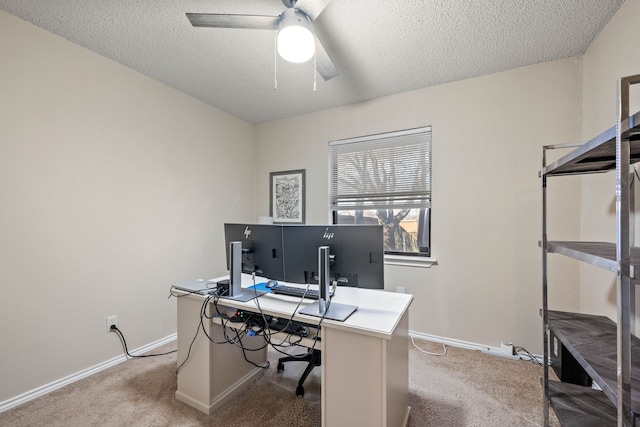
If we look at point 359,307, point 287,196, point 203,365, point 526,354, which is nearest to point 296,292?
point 359,307

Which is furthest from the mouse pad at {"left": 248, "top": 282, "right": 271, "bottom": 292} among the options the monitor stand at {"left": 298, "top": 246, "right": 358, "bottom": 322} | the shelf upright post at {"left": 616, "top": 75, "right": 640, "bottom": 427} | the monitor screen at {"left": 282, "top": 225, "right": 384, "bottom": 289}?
the shelf upright post at {"left": 616, "top": 75, "right": 640, "bottom": 427}

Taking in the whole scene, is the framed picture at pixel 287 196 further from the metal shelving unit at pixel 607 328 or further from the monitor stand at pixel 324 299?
the metal shelving unit at pixel 607 328

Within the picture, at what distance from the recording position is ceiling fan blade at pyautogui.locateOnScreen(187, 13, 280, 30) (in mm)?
1395

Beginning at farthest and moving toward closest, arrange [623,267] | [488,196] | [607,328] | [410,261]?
1. [410,261]
2. [488,196]
3. [607,328]
4. [623,267]

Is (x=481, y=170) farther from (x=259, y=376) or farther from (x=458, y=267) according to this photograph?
(x=259, y=376)

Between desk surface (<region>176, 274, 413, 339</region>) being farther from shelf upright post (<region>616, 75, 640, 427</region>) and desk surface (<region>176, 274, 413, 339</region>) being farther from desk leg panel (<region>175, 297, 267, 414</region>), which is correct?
shelf upright post (<region>616, 75, 640, 427</region>)

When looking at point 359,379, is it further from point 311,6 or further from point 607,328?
point 311,6

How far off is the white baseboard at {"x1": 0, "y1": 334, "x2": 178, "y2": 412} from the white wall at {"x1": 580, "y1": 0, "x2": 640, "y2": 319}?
11.7 ft

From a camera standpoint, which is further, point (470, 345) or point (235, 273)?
point (470, 345)

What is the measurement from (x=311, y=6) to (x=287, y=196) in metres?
2.25

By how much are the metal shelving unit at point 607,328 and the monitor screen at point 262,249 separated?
139 centimetres

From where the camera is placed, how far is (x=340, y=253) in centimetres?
145

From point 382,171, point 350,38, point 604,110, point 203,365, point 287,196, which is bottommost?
point 203,365

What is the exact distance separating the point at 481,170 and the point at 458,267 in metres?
0.92
